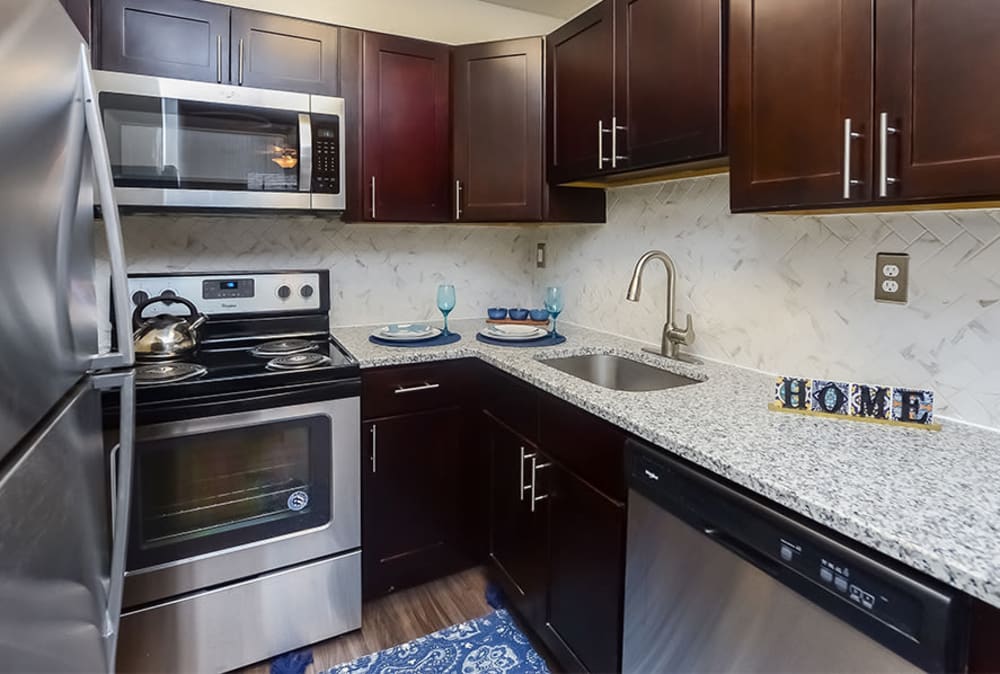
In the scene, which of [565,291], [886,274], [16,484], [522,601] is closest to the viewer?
[16,484]

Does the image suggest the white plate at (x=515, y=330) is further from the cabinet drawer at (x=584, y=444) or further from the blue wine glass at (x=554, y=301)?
the cabinet drawer at (x=584, y=444)

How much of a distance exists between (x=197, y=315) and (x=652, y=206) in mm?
1745

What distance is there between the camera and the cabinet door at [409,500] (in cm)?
199

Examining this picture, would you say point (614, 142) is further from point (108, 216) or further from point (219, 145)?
point (108, 216)

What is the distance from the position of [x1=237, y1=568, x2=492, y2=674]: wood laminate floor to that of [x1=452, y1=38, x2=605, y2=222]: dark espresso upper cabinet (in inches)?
58.9

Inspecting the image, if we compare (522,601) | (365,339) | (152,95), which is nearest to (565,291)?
(365,339)

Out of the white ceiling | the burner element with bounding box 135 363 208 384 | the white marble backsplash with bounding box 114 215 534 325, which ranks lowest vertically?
the burner element with bounding box 135 363 208 384

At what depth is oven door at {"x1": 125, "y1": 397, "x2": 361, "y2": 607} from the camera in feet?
5.31

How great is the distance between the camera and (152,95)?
5.61 ft

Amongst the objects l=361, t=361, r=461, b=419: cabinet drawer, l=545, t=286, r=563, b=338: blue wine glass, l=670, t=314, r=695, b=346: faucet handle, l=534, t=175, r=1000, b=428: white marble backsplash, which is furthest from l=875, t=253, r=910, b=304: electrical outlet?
l=361, t=361, r=461, b=419: cabinet drawer

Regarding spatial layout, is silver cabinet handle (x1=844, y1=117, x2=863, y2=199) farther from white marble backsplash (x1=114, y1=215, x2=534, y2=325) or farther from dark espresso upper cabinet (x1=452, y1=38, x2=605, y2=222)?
white marble backsplash (x1=114, y1=215, x2=534, y2=325)

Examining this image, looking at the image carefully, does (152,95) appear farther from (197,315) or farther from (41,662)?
(41,662)

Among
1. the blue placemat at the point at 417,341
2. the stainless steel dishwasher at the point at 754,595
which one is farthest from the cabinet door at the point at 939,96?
the blue placemat at the point at 417,341

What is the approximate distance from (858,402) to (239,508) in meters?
1.77
